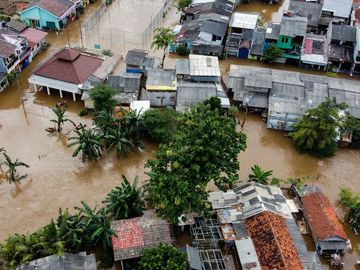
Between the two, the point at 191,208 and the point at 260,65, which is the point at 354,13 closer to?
the point at 260,65

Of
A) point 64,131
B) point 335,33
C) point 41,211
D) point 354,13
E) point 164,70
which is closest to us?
point 41,211

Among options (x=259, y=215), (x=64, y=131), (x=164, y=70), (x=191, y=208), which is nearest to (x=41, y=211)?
(x=64, y=131)

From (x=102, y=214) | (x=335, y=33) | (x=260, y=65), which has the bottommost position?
(x=102, y=214)

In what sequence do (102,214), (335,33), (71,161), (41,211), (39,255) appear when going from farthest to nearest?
(335,33)
(71,161)
(41,211)
(102,214)
(39,255)

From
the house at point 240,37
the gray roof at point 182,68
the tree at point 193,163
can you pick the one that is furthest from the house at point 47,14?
the tree at point 193,163

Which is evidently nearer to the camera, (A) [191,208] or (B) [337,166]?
(A) [191,208]

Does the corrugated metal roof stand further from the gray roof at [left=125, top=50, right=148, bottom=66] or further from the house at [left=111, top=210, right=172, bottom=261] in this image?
the house at [left=111, top=210, right=172, bottom=261]

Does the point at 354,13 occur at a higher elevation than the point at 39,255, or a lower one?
higher

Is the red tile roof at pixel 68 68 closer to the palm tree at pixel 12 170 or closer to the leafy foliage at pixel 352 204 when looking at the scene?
the palm tree at pixel 12 170
